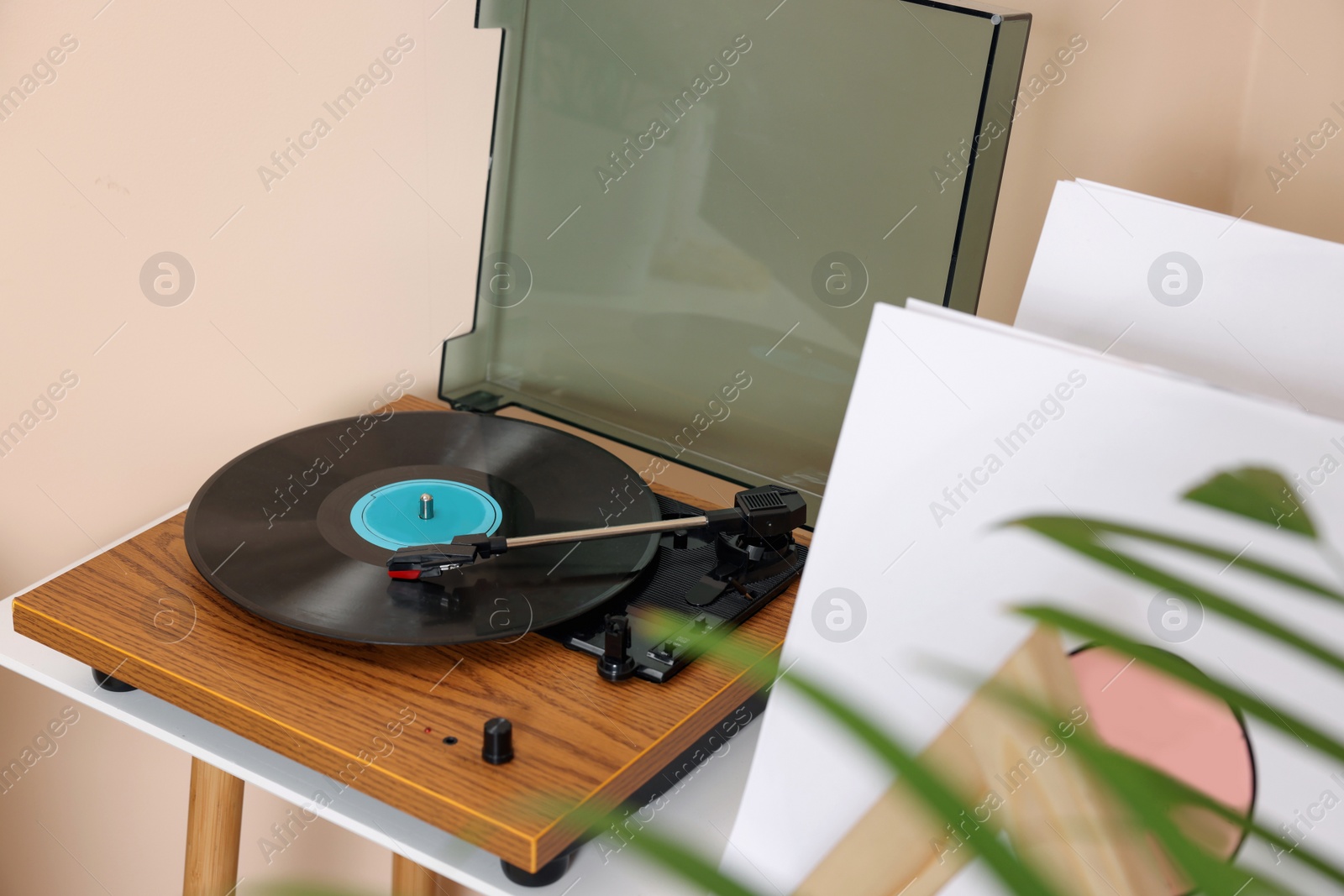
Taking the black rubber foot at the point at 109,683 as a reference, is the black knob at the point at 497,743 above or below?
below

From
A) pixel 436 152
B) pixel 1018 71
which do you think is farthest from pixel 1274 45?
pixel 436 152

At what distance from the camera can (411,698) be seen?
82 cm

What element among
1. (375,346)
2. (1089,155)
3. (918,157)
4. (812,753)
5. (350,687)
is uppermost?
(1089,155)

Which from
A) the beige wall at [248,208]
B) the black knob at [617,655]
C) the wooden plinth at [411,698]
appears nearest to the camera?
the wooden plinth at [411,698]

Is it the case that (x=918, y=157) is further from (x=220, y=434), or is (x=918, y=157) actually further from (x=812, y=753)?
(x=220, y=434)

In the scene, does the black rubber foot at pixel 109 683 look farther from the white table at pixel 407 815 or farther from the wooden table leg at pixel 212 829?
the wooden table leg at pixel 212 829

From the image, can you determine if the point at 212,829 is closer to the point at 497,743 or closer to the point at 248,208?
the point at 497,743

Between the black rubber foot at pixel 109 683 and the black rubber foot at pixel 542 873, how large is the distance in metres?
0.34

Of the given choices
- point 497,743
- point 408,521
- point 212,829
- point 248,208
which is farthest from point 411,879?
point 248,208

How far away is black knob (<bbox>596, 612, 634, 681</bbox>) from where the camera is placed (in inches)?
33.4

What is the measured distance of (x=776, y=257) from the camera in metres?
1.16

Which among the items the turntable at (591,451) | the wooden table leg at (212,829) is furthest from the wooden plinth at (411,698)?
the wooden table leg at (212,829)

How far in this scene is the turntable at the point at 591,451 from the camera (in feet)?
2.65

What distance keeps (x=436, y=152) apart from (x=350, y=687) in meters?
0.76
